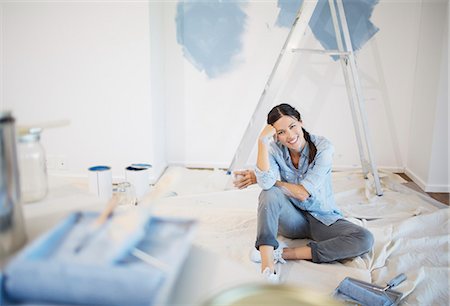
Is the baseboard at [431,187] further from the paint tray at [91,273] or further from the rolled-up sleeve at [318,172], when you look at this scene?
the paint tray at [91,273]

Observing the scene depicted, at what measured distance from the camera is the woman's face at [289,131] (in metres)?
1.50

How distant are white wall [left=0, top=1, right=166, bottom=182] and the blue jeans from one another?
93 cm

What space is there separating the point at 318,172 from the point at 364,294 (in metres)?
0.46

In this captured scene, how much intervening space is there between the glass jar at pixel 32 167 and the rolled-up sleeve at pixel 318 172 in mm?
1107

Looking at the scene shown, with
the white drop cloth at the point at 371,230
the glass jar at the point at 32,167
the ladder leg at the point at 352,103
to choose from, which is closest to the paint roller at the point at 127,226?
the glass jar at the point at 32,167

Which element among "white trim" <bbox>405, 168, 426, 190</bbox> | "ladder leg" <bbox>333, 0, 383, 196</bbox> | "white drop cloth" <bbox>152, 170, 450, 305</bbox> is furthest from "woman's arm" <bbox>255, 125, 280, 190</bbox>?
"white trim" <bbox>405, 168, 426, 190</bbox>

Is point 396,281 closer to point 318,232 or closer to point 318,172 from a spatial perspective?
point 318,232

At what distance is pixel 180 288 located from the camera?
1.49ft

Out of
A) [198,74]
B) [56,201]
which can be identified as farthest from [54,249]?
[198,74]

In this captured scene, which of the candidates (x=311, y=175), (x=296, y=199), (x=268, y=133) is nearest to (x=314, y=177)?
(x=311, y=175)

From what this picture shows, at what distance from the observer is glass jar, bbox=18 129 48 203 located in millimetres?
483

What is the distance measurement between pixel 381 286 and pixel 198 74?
1.91 meters

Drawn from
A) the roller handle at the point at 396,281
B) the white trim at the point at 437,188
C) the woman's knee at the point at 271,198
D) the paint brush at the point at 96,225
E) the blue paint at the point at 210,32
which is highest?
the blue paint at the point at 210,32

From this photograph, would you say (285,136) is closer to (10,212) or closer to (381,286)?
(381,286)
